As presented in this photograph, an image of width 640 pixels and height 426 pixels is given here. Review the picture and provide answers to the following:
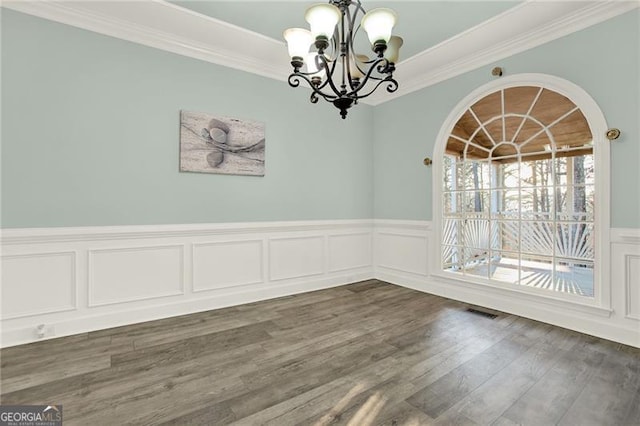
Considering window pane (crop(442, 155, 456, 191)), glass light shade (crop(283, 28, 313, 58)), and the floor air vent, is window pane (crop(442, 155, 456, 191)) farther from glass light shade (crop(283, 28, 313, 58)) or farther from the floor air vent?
glass light shade (crop(283, 28, 313, 58))

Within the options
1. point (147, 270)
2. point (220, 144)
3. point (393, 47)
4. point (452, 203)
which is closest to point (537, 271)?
point (452, 203)

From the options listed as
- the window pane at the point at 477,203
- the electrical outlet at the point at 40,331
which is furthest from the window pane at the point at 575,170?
the electrical outlet at the point at 40,331

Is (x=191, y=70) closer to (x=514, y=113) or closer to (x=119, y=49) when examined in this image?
(x=119, y=49)

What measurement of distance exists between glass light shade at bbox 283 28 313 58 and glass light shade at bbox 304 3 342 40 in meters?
0.21

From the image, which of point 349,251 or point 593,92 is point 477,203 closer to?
point 593,92

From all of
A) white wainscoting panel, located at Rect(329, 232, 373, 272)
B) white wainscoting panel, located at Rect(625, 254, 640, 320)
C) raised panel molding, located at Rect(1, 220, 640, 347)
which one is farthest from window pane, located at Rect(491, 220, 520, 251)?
white wainscoting panel, located at Rect(329, 232, 373, 272)

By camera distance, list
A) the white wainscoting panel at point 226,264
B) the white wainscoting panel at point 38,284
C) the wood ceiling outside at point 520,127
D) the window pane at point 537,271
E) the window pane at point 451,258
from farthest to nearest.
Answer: the window pane at point 451,258 → the white wainscoting panel at point 226,264 → the window pane at point 537,271 → the wood ceiling outside at point 520,127 → the white wainscoting panel at point 38,284

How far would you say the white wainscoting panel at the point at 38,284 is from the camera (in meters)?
2.43

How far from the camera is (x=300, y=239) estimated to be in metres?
3.92

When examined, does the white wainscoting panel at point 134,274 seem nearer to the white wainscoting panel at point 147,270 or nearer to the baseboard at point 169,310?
the white wainscoting panel at point 147,270

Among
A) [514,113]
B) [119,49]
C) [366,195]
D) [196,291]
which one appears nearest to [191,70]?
[119,49]

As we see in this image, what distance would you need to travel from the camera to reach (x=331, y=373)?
2.03 metres

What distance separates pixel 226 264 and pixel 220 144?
1300 mm

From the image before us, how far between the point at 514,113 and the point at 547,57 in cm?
53
